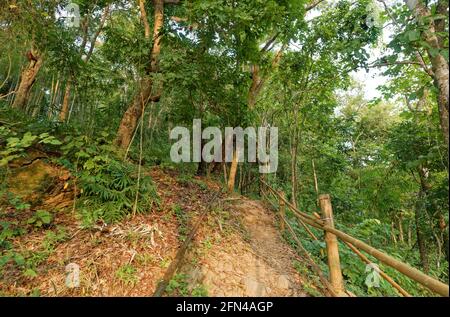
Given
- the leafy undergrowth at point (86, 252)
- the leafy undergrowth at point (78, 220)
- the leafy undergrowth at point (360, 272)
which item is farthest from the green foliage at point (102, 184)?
the leafy undergrowth at point (360, 272)

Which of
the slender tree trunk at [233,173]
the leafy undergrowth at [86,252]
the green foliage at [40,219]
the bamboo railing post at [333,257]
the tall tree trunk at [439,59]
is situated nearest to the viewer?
the tall tree trunk at [439,59]

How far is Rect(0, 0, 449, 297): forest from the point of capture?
2.78 m

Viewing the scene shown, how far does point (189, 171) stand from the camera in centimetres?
744

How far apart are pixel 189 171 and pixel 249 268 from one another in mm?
4538

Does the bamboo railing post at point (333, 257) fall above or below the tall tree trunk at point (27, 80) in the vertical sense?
below

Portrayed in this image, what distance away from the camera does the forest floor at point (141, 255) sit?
268 centimetres

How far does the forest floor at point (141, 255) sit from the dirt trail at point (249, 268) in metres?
0.01

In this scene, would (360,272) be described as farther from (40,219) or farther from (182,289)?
(40,219)

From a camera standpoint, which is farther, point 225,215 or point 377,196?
point 377,196

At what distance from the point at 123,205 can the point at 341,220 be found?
20.0 ft

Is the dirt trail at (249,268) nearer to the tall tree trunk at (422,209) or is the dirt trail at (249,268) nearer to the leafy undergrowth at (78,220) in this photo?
the leafy undergrowth at (78,220)

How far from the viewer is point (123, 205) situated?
3.77m
